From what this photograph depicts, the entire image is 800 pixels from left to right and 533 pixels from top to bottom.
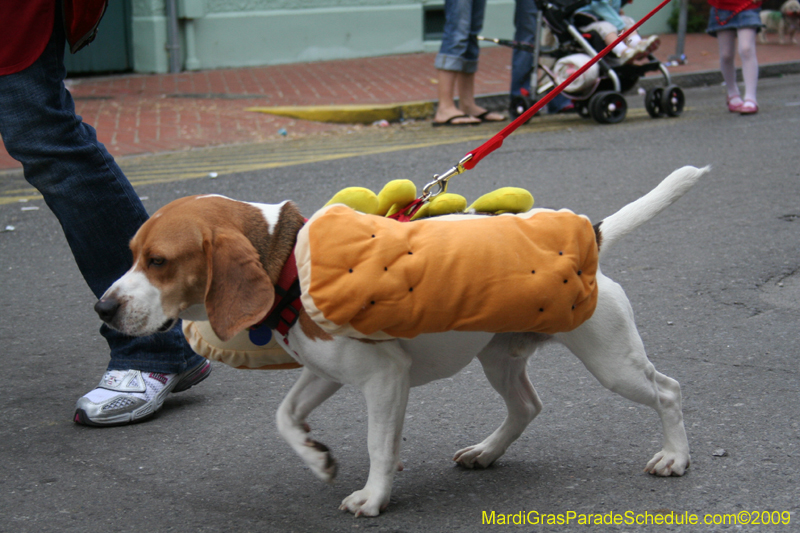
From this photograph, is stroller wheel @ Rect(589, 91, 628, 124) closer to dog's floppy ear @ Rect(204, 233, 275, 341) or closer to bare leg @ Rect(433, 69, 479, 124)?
bare leg @ Rect(433, 69, 479, 124)

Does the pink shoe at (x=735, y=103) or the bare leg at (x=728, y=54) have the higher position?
the bare leg at (x=728, y=54)

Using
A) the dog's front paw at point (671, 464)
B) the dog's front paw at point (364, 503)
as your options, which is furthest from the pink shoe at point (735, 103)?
the dog's front paw at point (364, 503)

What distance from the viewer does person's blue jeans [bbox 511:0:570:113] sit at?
846 centimetres

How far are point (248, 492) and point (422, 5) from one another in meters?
12.3

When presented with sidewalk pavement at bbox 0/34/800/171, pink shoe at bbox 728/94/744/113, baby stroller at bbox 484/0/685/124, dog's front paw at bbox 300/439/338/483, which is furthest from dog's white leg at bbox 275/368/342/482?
pink shoe at bbox 728/94/744/113

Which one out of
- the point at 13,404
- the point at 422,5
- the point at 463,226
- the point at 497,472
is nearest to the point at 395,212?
the point at 463,226

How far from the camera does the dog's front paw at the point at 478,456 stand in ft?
7.84

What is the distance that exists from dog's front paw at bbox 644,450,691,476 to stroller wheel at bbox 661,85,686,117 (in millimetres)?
6562

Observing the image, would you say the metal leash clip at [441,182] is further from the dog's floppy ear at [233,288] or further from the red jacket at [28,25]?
the red jacket at [28,25]

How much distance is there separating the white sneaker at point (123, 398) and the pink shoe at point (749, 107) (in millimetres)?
7012

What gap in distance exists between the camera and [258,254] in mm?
2039

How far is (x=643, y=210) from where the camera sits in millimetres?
2270

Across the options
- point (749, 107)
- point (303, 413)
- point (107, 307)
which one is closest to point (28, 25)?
point (107, 307)

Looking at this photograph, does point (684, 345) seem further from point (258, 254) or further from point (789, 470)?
point (258, 254)
